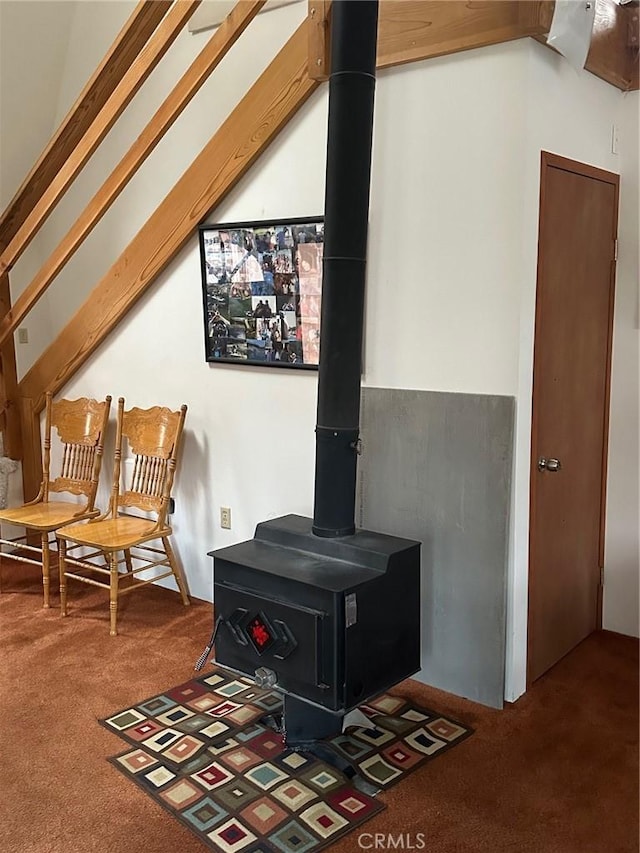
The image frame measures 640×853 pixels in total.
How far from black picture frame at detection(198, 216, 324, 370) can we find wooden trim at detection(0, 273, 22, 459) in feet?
4.72

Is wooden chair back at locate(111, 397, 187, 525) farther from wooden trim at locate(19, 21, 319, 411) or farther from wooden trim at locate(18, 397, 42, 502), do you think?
wooden trim at locate(18, 397, 42, 502)

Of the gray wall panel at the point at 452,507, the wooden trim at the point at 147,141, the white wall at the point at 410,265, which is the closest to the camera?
the white wall at the point at 410,265

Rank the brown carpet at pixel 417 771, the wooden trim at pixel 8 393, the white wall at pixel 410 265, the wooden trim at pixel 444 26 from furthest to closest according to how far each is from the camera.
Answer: the wooden trim at pixel 8 393 → the white wall at pixel 410 265 → the wooden trim at pixel 444 26 → the brown carpet at pixel 417 771

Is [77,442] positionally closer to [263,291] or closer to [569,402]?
[263,291]

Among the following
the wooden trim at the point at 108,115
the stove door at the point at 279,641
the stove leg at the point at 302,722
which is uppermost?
the wooden trim at the point at 108,115

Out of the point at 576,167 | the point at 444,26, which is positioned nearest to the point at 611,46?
the point at 576,167

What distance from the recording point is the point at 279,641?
2.39 meters

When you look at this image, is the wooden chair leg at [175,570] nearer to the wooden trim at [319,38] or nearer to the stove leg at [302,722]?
the stove leg at [302,722]

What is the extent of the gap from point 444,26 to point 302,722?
2.30 metres

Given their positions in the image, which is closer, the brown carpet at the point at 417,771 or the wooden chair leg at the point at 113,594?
the brown carpet at the point at 417,771

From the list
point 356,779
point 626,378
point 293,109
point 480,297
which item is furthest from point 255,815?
point 293,109

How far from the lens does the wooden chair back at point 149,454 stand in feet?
11.7

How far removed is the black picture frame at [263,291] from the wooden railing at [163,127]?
0.21m

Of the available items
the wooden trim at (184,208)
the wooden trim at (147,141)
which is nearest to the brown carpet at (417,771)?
the wooden trim at (184,208)
